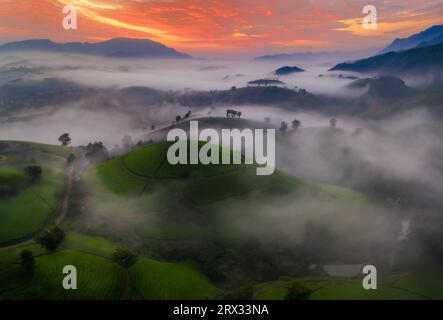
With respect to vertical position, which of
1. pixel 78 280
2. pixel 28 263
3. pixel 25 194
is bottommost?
pixel 78 280

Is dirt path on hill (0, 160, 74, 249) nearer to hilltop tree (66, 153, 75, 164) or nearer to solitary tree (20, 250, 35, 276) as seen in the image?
hilltop tree (66, 153, 75, 164)

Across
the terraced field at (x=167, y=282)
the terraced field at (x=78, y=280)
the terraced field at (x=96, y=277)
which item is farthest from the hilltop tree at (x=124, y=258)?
the terraced field at (x=167, y=282)

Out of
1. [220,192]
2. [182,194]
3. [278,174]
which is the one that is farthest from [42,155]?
[278,174]

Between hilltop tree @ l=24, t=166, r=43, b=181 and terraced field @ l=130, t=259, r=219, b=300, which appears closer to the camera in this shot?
terraced field @ l=130, t=259, r=219, b=300

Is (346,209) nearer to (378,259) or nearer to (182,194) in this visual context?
(378,259)

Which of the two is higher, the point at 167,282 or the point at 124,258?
the point at 124,258

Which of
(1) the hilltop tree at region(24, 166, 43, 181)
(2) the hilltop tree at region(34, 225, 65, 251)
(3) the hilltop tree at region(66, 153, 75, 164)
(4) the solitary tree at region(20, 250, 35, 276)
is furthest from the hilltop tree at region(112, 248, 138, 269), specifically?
(3) the hilltop tree at region(66, 153, 75, 164)

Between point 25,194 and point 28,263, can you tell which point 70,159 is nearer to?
point 25,194

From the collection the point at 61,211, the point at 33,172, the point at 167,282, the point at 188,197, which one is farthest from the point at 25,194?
the point at 167,282
